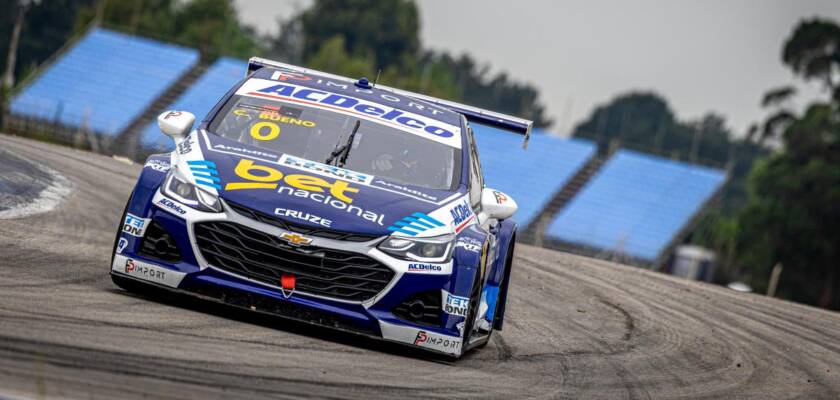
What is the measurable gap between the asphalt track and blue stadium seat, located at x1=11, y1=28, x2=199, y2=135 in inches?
1091

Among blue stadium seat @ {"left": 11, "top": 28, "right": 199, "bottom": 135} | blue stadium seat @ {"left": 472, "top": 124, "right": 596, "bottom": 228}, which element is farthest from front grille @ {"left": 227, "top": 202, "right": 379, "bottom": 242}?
blue stadium seat @ {"left": 11, "top": 28, "right": 199, "bottom": 135}

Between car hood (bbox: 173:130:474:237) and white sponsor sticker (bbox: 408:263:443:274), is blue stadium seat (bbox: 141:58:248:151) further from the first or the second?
white sponsor sticker (bbox: 408:263:443:274)

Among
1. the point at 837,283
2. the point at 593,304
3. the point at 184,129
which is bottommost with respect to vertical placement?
the point at 837,283

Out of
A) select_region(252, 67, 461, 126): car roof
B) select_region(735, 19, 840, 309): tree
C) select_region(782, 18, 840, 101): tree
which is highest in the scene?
select_region(782, 18, 840, 101): tree

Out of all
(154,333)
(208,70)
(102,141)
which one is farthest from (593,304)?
(208,70)

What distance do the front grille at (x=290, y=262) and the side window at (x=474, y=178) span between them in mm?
1349

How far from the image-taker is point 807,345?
39.8 ft

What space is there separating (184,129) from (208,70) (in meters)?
38.9

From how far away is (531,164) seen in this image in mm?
40562

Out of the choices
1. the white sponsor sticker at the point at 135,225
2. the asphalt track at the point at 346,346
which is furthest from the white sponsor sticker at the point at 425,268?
the white sponsor sticker at the point at 135,225

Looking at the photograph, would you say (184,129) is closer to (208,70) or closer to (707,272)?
(707,272)

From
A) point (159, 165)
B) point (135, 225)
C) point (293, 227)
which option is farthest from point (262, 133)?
point (293, 227)

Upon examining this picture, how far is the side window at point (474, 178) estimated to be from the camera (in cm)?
865

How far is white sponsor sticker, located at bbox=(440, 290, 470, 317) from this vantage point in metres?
7.52
